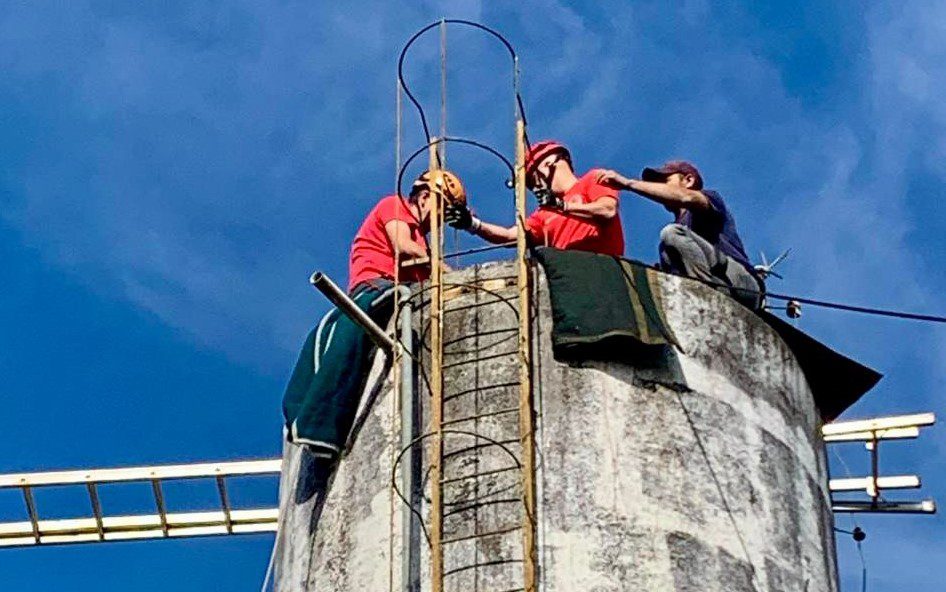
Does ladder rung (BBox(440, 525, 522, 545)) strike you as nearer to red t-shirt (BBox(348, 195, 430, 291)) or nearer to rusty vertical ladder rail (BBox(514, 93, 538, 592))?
rusty vertical ladder rail (BBox(514, 93, 538, 592))

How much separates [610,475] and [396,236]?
3444 mm

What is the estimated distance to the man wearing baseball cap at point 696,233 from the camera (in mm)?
16203

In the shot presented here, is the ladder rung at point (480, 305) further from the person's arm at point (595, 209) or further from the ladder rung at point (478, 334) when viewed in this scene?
the person's arm at point (595, 209)

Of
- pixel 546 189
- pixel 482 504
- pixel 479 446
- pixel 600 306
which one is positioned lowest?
pixel 482 504

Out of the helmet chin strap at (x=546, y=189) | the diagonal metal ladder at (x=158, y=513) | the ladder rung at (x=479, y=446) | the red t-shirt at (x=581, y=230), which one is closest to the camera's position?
the ladder rung at (x=479, y=446)

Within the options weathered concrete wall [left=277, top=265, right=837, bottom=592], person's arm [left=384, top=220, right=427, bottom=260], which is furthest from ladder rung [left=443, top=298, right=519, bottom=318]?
person's arm [left=384, top=220, right=427, bottom=260]

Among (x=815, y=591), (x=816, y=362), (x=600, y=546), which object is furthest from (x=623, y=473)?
(x=816, y=362)

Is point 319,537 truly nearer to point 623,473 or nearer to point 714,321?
point 623,473

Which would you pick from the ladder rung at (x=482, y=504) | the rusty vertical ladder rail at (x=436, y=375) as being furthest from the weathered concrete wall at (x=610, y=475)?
the rusty vertical ladder rail at (x=436, y=375)

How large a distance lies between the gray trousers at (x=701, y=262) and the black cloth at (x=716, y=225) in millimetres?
356

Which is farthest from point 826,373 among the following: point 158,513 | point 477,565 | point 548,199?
point 158,513

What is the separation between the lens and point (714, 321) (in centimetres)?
1547

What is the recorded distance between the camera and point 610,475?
14.1m

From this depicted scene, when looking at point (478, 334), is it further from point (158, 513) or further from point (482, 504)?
point (158, 513)
